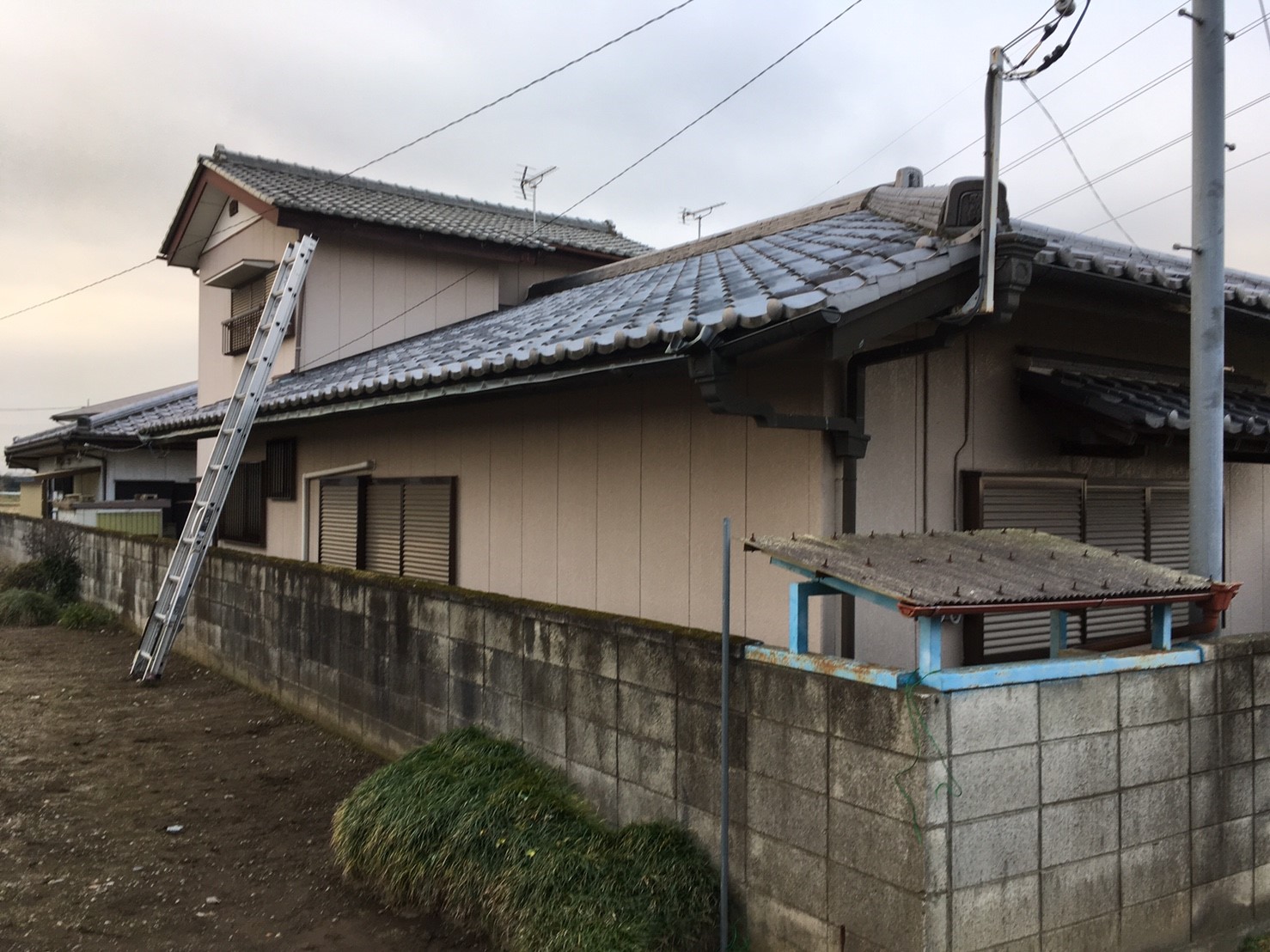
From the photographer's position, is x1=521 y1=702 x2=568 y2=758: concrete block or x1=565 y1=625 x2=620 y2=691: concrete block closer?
x1=565 y1=625 x2=620 y2=691: concrete block

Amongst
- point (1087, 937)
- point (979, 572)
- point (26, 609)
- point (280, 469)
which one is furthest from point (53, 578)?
point (1087, 937)

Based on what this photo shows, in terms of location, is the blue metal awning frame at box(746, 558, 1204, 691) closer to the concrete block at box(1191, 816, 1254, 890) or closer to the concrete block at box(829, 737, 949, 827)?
the concrete block at box(829, 737, 949, 827)

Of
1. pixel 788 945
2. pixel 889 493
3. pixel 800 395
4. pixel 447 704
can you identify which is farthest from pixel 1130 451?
pixel 447 704

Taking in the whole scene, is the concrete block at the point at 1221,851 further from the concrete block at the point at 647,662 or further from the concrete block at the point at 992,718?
the concrete block at the point at 647,662

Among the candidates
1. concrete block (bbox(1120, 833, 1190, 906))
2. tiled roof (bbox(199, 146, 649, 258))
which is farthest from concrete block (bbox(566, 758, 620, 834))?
tiled roof (bbox(199, 146, 649, 258))

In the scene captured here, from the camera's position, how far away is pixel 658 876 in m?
4.32

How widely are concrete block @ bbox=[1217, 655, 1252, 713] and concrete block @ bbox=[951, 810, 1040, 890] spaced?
129 cm

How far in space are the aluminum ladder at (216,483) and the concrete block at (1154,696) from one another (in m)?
8.39

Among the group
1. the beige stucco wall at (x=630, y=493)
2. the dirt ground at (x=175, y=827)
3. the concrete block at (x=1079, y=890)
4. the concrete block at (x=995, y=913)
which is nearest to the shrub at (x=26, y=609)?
the dirt ground at (x=175, y=827)

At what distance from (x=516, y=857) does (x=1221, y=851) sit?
3133 millimetres

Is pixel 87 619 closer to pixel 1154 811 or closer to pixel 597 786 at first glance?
pixel 597 786

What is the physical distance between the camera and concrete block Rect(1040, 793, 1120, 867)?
12.3 ft

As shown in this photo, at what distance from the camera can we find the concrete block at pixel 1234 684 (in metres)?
4.35

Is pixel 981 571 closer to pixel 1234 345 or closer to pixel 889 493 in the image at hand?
pixel 889 493
